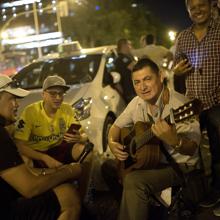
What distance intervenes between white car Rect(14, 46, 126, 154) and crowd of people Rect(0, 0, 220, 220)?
913mm

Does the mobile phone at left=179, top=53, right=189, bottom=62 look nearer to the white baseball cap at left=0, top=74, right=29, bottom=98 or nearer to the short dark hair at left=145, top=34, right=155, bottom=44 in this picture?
the white baseball cap at left=0, top=74, right=29, bottom=98

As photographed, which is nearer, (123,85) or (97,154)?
(97,154)

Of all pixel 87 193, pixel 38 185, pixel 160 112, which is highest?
pixel 160 112

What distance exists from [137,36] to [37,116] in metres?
29.2

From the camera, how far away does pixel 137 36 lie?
32906mm

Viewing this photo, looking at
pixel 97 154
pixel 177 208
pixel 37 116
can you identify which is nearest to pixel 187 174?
pixel 177 208

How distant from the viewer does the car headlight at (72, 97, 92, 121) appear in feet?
17.7

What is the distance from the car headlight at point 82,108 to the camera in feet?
17.7

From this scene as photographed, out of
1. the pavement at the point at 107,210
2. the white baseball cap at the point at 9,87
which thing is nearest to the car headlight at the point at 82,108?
the pavement at the point at 107,210

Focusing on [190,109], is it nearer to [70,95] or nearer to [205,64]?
[205,64]

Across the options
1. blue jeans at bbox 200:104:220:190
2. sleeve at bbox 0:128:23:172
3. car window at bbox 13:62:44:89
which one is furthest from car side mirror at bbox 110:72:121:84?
sleeve at bbox 0:128:23:172

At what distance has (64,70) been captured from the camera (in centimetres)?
664

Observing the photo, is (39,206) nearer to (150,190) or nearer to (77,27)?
(150,190)

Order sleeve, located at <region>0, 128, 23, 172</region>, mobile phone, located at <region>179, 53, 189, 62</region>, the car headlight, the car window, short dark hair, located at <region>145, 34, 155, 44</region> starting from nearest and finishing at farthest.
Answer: sleeve, located at <region>0, 128, 23, 172</region>, mobile phone, located at <region>179, 53, 189, 62</region>, the car headlight, the car window, short dark hair, located at <region>145, 34, 155, 44</region>
